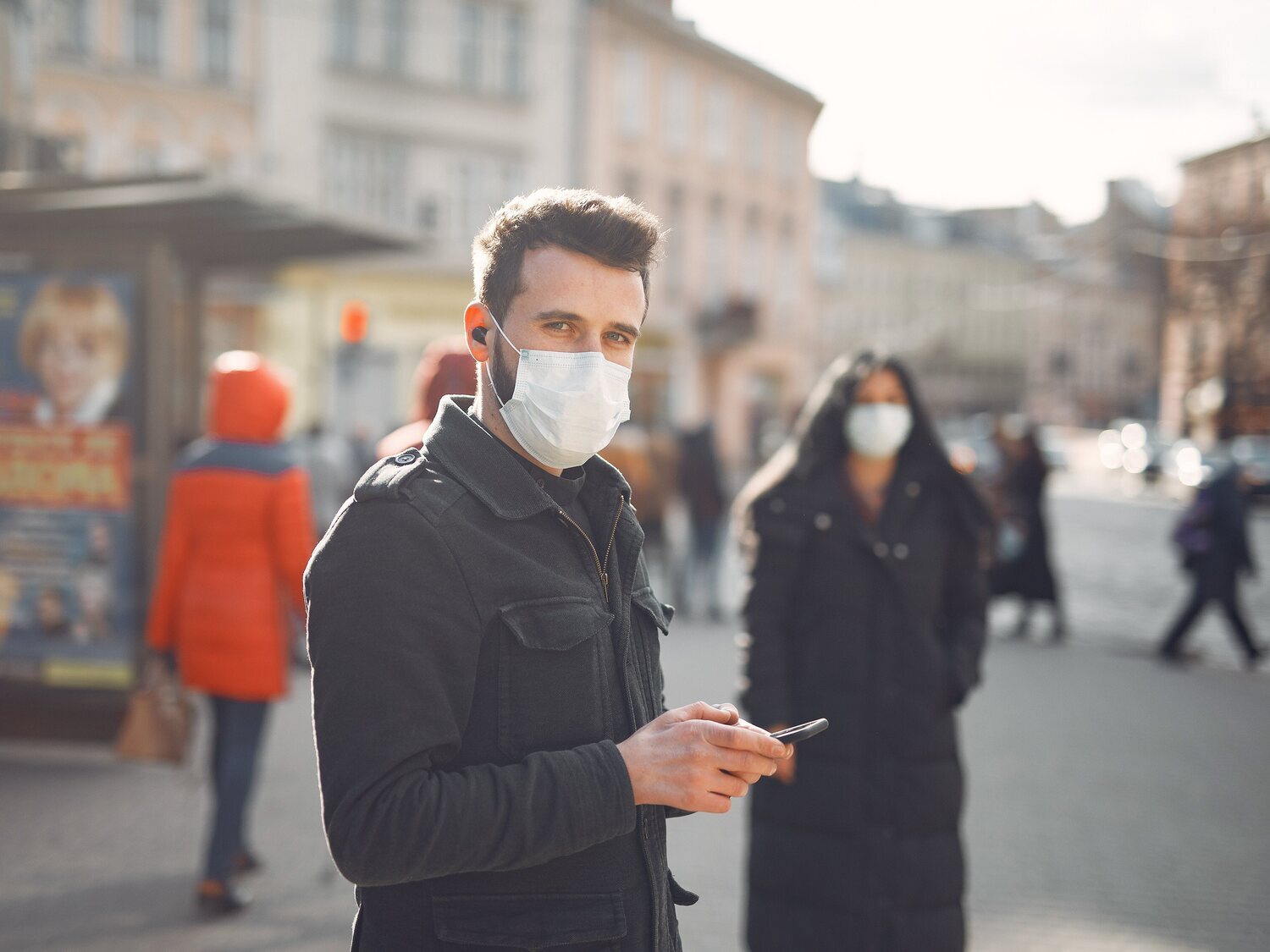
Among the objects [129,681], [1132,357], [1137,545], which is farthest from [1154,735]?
[1132,357]

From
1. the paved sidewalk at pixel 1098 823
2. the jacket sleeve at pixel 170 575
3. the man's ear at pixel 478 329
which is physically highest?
the man's ear at pixel 478 329

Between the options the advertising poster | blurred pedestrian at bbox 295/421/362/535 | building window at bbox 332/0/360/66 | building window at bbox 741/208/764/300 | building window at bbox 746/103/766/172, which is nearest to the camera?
the advertising poster

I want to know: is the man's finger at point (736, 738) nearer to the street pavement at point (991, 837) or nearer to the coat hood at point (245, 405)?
the street pavement at point (991, 837)

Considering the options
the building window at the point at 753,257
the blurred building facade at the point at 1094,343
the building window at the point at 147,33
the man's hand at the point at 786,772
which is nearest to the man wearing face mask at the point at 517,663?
the man's hand at the point at 786,772

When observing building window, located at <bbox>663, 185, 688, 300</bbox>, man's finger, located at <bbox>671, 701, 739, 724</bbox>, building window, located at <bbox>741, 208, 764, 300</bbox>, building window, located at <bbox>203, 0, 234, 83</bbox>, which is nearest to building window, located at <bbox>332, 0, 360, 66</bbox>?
building window, located at <bbox>203, 0, 234, 83</bbox>

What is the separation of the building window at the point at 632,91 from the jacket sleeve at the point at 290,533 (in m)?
27.6

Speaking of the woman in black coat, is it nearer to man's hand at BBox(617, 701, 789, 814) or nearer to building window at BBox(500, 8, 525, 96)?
man's hand at BBox(617, 701, 789, 814)

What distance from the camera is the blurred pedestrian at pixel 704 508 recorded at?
12211 mm

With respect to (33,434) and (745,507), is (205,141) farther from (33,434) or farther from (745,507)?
(745,507)

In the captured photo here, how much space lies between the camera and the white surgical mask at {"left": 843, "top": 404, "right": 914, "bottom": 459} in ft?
12.5

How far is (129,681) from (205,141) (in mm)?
19826

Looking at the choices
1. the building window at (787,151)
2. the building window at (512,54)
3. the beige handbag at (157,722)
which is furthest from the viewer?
the building window at (787,151)

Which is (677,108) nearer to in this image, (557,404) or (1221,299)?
(1221,299)

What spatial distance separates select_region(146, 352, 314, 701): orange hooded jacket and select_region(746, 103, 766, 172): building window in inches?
1316
